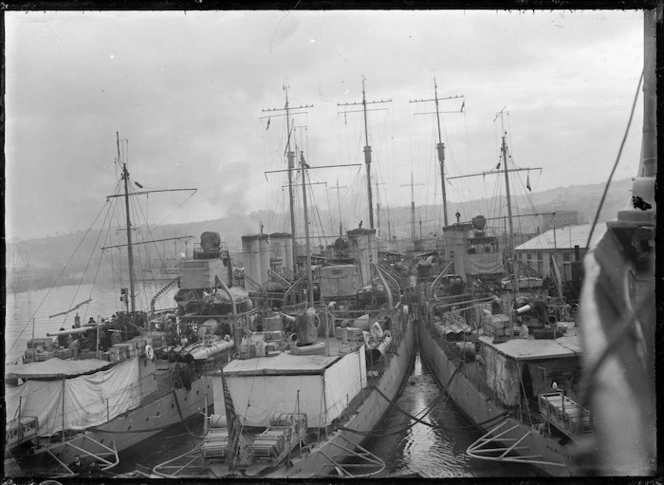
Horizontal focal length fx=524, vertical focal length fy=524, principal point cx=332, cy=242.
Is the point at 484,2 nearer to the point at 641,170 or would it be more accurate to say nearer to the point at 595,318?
the point at 641,170

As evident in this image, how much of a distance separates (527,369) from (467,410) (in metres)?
3.32

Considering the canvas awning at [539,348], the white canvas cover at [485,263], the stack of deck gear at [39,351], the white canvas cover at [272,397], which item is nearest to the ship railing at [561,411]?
the canvas awning at [539,348]

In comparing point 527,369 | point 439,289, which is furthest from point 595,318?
point 439,289

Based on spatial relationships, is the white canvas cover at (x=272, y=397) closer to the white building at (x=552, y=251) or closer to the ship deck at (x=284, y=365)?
the ship deck at (x=284, y=365)

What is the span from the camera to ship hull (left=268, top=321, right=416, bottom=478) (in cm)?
700

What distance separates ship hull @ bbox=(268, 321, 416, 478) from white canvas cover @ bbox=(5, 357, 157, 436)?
12.3ft

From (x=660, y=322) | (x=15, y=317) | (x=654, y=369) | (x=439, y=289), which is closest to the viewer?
(x=660, y=322)

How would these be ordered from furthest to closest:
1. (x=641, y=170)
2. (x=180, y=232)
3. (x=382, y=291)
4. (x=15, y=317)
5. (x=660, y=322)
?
(x=382, y=291), (x=180, y=232), (x=15, y=317), (x=641, y=170), (x=660, y=322)

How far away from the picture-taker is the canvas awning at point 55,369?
27.1 feet

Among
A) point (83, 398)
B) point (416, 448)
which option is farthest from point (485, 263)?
point (83, 398)

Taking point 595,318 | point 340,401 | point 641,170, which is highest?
point 641,170

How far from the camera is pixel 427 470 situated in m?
8.41

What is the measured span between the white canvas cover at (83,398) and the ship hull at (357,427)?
3.74m

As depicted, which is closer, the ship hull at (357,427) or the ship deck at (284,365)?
the ship hull at (357,427)
